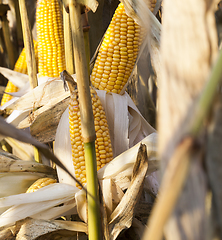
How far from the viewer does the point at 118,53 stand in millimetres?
504

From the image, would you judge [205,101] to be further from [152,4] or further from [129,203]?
[152,4]

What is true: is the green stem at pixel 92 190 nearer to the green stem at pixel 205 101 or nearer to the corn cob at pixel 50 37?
the green stem at pixel 205 101

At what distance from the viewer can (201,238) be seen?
10cm

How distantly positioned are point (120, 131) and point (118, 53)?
17cm

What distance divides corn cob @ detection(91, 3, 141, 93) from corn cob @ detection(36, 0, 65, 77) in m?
0.19

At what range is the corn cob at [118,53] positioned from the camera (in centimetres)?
50

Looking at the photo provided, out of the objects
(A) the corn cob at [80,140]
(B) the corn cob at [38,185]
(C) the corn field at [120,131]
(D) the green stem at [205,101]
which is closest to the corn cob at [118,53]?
(C) the corn field at [120,131]

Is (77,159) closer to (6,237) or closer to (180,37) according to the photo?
(6,237)

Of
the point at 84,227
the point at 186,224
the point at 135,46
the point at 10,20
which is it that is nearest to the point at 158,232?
the point at 186,224

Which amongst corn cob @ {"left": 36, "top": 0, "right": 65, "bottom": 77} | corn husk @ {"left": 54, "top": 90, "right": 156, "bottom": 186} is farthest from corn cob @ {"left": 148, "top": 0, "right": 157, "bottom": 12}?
corn cob @ {"left": 36, "top": 0, "right": 65, "bottom": 77}

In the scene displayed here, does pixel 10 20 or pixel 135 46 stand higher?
pixel 10 20

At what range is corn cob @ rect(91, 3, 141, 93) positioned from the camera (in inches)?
19.6

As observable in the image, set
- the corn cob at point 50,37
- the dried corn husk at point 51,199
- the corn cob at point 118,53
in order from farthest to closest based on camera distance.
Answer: the corn cob at point 50,37 < the corn cob at point 118,53 < the dried corn husk at point 51,199

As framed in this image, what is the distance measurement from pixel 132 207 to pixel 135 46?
1.09 ft
